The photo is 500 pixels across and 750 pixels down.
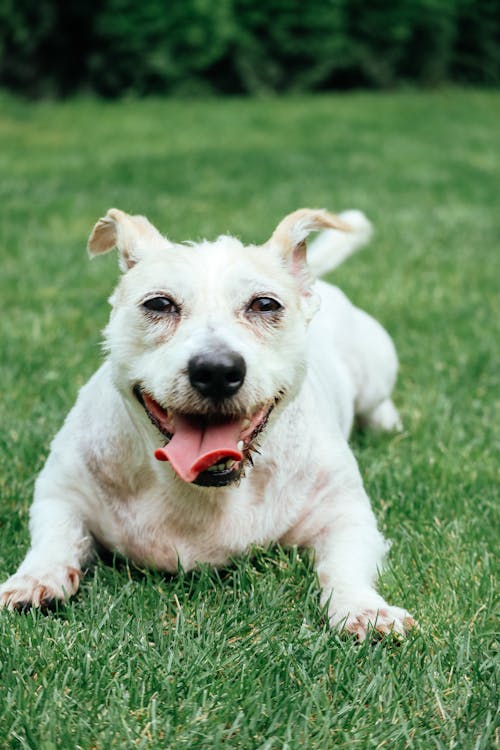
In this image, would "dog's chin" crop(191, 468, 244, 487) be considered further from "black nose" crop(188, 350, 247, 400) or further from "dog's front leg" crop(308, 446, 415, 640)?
"dog's front leg" crop(308, 446, 415, 640)

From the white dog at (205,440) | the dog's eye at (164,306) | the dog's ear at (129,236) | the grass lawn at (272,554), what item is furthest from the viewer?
the dog's ear at (129,236)

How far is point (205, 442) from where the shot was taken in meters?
2.74

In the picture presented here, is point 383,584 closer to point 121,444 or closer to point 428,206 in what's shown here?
point 121,444

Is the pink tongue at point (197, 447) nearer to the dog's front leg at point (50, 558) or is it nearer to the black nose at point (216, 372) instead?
the black nose at point (216, 372)

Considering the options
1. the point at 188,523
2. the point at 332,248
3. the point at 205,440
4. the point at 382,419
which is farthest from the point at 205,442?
the point at 332,248

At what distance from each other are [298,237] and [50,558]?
1.31 meters

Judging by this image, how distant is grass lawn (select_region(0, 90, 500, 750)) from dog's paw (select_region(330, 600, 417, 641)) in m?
0.04

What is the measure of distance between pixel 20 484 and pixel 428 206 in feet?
23.9

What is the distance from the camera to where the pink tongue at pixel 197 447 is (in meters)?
2.66

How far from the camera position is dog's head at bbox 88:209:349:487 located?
2676 millimetres

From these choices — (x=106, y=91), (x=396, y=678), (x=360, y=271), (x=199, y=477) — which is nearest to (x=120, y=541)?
(x=199, y=477)

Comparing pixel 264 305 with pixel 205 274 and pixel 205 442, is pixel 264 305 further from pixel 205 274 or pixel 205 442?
pixel 205 442

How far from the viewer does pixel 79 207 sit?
925 centimetres

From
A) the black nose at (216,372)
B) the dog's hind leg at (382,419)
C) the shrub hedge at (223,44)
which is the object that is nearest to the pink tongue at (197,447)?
the black nose at (216,372)
